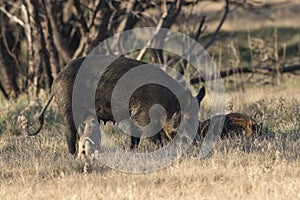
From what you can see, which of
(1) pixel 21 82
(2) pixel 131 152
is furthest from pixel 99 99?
(1) pixel 21 82

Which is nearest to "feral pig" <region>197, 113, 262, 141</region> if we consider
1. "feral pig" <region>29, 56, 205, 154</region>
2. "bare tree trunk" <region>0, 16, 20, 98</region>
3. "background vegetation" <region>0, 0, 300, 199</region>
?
"background vegetation" <region>0, 0, 300, 199</region>

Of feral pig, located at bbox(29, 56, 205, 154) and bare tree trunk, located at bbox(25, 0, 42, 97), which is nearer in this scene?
Result: feral pig, located at bbox(29, 56, 205, 154)

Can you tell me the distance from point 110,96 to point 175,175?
164cm

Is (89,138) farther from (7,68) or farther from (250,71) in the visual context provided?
(7,68)

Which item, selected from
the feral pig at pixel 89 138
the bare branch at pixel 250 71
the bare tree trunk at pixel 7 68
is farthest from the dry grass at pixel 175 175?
the bare tree trunk at pixel 7 68

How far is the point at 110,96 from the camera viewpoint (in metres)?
7.26

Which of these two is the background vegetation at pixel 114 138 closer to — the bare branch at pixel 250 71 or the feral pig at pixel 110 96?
the bare branch at pixel 250 71

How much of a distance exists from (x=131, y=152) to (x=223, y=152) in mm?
934

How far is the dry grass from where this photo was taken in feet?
17.6

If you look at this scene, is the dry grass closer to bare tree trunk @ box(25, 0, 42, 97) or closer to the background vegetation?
the background vegetation

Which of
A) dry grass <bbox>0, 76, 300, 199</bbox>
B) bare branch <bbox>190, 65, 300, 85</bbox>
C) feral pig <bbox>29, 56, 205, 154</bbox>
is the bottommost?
dry grass <bbox>0, 76, 300, 199</bbox>

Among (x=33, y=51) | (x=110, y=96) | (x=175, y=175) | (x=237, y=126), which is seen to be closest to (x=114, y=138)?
(x=110, y=96)

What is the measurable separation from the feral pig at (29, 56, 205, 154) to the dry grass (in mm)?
454

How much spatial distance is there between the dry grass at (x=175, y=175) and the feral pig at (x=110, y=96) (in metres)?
0.45
